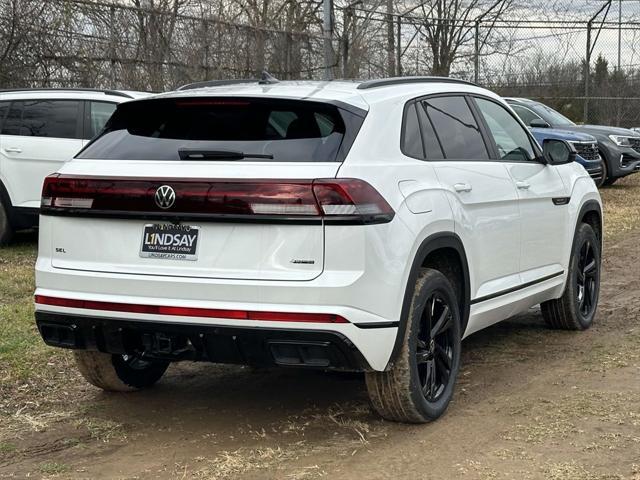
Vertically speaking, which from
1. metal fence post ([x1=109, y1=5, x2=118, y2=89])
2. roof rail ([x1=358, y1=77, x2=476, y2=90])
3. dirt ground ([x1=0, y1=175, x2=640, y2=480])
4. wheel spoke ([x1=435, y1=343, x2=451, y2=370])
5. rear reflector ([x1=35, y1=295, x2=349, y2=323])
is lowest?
dirt ground ([x1=0, y1=175, x2=640, y2=480])

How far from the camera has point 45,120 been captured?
10.2m

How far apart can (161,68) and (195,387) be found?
857cm

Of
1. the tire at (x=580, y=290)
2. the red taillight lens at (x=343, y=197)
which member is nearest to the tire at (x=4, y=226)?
the tire at (x=580, y=290)

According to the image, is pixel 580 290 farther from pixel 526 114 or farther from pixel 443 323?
pixel 526 114

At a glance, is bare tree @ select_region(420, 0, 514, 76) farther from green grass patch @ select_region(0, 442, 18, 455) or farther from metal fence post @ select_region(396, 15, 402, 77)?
green grass patch @ select_region(0, 442, 18, 455)

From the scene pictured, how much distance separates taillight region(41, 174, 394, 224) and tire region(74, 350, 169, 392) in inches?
40.5

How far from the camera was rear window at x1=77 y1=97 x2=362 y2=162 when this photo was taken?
4.19 m

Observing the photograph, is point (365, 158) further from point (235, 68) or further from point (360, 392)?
point (235, 68)

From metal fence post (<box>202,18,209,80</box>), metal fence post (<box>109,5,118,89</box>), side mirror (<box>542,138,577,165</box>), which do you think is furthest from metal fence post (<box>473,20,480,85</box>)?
side mirror (<box>542,138,577,165</box>)

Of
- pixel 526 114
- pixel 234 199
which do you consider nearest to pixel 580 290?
pixel 234 199

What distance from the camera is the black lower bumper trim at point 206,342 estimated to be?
158 inches

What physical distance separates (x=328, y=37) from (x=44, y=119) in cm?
622

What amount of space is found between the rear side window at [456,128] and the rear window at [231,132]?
86 cm

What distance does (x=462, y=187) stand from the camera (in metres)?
4.94
